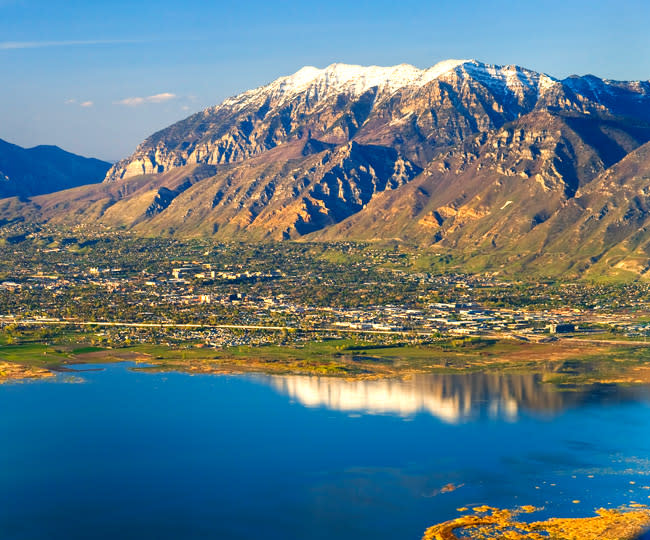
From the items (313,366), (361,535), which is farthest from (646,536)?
(313,366)

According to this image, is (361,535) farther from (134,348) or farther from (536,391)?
(134,348)

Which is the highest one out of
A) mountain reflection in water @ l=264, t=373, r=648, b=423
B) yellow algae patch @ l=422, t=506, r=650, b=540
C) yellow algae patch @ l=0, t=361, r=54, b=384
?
yellow algae patch @ l=0, t=361, r=54, b=384

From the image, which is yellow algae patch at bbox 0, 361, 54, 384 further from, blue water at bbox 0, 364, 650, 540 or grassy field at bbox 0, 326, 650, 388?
blue water at bbox 0, 364, 650, 540

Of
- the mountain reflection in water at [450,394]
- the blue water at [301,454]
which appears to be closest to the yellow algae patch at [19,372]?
the blue water at [301,454]

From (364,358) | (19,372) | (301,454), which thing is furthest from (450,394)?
(19,372)

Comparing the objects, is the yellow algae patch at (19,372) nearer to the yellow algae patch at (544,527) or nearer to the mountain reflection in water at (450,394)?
the mountain reflection in water at (450,394)

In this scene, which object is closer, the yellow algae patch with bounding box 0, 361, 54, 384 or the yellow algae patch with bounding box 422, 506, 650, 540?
the yellow algae patch with bounding box 422, 506, 650, 540

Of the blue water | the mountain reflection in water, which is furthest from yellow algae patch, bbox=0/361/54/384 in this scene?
the mountain reflection in water

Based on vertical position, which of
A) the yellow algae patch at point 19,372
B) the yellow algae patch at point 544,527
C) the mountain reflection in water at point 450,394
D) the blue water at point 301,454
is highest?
the yellow algae patch at point 19,372
